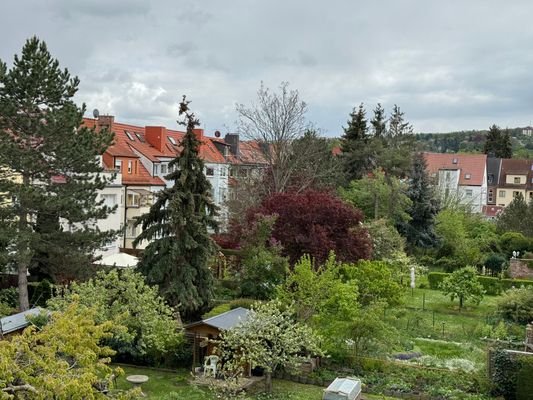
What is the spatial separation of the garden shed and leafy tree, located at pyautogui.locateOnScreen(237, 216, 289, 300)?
10308 millimetres

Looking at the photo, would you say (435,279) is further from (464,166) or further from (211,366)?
(464,166)

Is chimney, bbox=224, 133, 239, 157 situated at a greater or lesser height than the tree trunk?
greater

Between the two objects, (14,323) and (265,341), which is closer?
(265,341)

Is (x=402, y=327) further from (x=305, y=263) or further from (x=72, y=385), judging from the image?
(x=72, y=385)

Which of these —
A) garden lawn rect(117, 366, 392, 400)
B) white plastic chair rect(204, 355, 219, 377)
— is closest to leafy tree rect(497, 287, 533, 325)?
garden lawn rect(117, 366, 392, 400)

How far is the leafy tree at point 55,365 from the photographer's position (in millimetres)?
9289

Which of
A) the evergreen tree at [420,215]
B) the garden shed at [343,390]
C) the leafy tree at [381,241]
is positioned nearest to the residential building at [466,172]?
the evergreen tree at [420,215]

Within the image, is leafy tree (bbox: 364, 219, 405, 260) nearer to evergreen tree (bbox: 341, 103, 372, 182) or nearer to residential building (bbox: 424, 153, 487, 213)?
evergreen tree (bbox: 341, 103, 372, 182)

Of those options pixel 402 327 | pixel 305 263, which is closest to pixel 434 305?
pixel 402 327

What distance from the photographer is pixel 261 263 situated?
91.0 feet

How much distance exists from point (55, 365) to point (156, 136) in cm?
4397

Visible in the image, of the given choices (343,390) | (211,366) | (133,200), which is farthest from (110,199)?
(343,390)

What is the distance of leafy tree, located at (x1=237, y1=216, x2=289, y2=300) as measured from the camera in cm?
2770

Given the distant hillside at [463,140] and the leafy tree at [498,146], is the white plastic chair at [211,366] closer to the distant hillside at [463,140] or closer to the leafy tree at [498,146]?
the leafy tree at [498,146]
